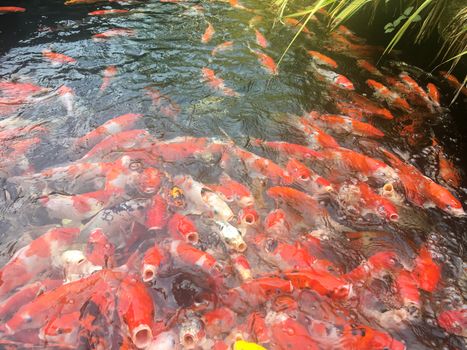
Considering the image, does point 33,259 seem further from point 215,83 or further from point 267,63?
point 267,63

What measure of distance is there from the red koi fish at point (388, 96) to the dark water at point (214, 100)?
0.79ft

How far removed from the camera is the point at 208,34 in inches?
253

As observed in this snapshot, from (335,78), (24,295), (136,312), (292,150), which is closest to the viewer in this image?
(136,312)

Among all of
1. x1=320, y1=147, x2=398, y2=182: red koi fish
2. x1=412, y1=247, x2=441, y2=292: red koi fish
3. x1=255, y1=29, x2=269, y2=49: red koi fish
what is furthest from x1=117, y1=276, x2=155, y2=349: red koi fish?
x1=255, y1=29, x2=269, y2=49: red koi fish

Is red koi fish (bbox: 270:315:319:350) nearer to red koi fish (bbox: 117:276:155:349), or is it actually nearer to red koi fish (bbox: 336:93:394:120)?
red koi fish (bbox: 117:276:155:349)

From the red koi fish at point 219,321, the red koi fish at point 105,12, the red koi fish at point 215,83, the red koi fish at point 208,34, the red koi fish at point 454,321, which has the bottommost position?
the red koi fish at point 454,321

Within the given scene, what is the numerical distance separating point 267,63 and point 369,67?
5.60 ft

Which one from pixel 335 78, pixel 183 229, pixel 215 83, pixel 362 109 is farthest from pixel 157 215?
pixel 335 78

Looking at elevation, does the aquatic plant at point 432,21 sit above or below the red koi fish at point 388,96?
above

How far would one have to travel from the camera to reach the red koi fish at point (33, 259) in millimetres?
2920

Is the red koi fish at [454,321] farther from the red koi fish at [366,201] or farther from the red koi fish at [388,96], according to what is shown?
the red koi fish at [388,96]

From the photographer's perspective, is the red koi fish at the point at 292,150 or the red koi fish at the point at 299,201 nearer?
the red koi fish at the point at 299,201

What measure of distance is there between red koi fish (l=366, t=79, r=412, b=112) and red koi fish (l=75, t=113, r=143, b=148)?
3.49 meters

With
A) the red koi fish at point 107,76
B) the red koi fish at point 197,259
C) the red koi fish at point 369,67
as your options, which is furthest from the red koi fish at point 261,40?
the red koi fish at point 197,259
